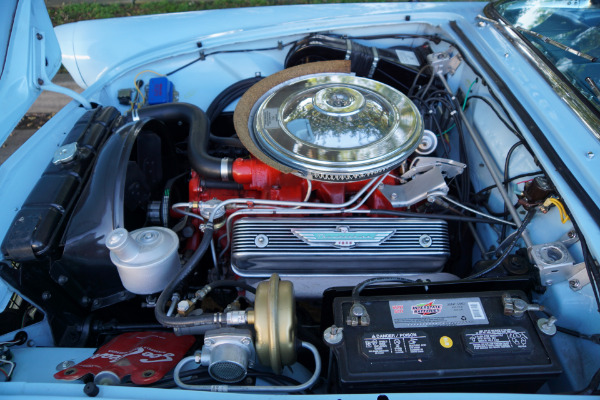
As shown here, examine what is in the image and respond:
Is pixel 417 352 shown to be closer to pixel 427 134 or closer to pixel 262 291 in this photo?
pixel 262 291

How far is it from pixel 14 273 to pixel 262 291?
72 centimetres

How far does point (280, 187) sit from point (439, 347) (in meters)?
0.75

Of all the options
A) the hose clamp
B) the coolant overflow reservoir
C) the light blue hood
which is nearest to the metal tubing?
the hose clamp

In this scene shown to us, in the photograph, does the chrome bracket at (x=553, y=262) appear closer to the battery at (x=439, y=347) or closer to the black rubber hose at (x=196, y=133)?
the battery at (x=439, y=347)

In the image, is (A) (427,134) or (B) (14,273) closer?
(B) (14,273)

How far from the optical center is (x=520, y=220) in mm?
1269

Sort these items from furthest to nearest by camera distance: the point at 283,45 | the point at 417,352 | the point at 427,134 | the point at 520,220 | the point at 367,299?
the point at 283,45 < the point at 427,134 < the point at 520,220 < the point at 367,299 < the point at 417,352

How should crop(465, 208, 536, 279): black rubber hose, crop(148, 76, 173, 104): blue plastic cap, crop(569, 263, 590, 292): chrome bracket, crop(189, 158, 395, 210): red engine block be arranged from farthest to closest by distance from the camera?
crop(148, 76, 173, 104): blue plastic cap → crop(189, 158, 395, 210): red engine block → crop(465, 208, 536, 279): black rubber hose → crop(569, 263, 590, 292): chrome bracket

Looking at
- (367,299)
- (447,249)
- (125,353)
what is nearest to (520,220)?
(447,249)

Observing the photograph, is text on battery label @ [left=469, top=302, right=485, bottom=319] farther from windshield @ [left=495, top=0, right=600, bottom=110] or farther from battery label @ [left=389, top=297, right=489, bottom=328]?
windshield @ [left=495, top=0, right=600, bottom=110]

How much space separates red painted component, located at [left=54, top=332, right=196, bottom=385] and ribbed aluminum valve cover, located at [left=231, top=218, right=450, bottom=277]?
30 cm

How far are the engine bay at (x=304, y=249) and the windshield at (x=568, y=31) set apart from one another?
0.90ft

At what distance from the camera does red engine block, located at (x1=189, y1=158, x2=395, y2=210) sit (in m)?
1.40

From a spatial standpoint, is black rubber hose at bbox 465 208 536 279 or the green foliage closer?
black rubber hose at bbox 465 208 536 279
